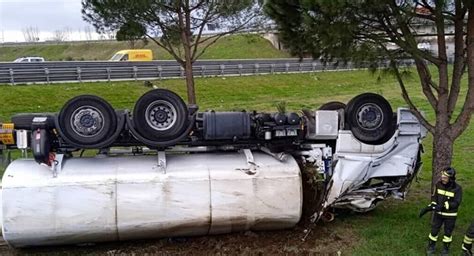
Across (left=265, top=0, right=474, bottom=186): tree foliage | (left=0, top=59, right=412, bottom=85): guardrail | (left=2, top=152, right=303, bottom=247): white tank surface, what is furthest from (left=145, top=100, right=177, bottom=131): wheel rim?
(left=0, top=59, right=412, bottom=85): guardrail

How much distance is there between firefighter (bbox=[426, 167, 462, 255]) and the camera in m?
6.33

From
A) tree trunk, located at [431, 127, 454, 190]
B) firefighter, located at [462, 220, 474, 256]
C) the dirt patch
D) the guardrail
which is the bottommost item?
the dirt patch

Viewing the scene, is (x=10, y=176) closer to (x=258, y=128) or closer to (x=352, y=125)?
(x=258, y=128)

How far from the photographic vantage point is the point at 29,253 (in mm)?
6730

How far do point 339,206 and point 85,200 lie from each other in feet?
11.4

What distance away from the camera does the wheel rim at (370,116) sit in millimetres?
7391

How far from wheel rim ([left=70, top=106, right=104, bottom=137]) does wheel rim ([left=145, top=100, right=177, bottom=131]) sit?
64 cm

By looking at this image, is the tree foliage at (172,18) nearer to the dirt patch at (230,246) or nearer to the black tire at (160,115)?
the black tire at (160,115)

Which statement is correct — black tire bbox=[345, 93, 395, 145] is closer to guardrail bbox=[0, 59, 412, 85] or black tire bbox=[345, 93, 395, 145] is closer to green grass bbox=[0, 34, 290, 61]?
guardrail bbox=[0, 59, 412, 85]

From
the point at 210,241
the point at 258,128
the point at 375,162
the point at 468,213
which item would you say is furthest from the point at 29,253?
the point at 468,213

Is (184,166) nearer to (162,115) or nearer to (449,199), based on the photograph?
(162,115)

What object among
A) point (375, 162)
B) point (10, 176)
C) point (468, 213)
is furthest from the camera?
point (468, 213)

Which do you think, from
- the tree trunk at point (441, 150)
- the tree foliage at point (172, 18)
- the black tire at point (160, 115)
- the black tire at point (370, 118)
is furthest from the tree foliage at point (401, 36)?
the tree foliage at point (172, 18)

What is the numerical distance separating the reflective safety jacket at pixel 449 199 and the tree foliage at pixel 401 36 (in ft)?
4.19
